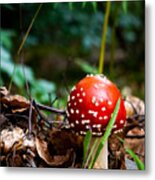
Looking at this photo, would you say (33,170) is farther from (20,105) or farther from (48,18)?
(48,18)

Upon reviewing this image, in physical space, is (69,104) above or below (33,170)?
above

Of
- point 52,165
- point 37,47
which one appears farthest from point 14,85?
point 37,47

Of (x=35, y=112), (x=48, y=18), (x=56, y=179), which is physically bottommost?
(x=56, y=179)

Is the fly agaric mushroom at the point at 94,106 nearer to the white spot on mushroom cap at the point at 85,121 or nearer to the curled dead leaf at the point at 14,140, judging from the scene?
the white spot on mushroom cap at the point at 85,121

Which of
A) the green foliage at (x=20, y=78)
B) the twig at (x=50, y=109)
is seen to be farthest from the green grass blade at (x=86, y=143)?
the green foliage at (x=20, y=78)

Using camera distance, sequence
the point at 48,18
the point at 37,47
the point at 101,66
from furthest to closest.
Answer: the point at 37,47 → the point at 48,18 → the point at 101,66

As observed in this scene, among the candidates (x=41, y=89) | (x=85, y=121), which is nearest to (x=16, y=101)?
(x=85, y=121)

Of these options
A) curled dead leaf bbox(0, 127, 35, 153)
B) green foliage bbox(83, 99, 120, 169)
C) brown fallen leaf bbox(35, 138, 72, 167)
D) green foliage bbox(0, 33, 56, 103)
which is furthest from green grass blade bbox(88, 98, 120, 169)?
green foliage bbox(0, 33, 56, 103)
